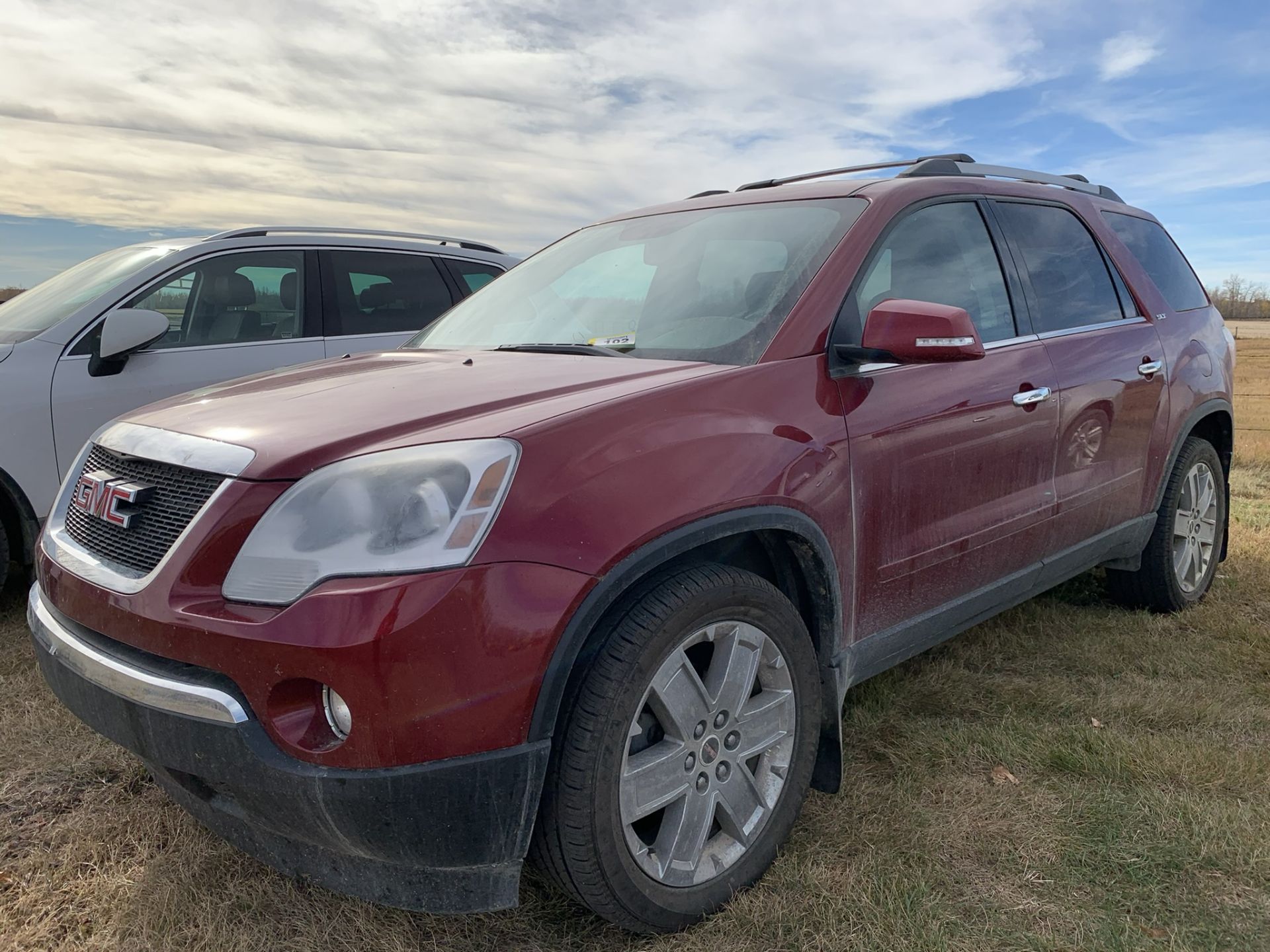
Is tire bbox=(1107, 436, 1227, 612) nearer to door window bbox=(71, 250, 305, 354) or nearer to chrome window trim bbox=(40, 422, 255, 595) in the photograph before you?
chrome window trim bbox=(40, 422, 255, 595)

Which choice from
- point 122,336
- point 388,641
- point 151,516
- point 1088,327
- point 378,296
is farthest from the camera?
point 378,296

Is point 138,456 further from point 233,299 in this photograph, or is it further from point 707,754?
point 233,299

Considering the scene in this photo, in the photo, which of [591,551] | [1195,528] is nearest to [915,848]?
[591,551]

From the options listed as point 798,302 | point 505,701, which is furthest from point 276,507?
point 798,302

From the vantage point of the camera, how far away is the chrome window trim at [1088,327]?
10.7ft

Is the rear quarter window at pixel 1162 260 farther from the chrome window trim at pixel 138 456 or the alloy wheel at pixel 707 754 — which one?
the chrome window trim at pixel 138 456

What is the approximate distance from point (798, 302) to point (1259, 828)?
1.85m

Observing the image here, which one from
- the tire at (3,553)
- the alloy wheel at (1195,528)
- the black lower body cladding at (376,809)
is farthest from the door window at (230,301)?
the alloy wheel at (1195,528)

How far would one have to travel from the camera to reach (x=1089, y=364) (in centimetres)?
337

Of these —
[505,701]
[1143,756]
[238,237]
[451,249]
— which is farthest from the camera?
[451,249]

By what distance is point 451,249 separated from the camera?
19.4 ft

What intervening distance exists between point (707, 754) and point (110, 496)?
1.44 m

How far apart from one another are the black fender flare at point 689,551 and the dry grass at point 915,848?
0.31 meters

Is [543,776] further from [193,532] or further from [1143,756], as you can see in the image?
[1143,756]
